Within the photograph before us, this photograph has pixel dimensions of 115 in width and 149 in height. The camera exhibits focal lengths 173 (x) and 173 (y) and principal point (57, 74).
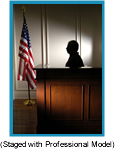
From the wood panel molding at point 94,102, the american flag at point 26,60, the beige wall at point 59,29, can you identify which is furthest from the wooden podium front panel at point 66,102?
the beige wall at point 59,29

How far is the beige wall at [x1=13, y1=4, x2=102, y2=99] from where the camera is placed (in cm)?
574

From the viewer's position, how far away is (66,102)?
3.17 m

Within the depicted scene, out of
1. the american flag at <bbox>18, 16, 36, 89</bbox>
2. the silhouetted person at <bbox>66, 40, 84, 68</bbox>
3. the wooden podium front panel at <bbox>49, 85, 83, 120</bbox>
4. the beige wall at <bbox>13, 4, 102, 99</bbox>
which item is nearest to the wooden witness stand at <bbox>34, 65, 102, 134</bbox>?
the wooden podium front panel at <bbox>49, 85, 83, 120</bbox>

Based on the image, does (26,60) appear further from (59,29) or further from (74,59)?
(74,59)

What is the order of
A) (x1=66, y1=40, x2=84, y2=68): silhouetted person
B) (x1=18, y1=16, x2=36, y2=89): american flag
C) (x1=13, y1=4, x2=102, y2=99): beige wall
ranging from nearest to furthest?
(x1=66, y1=40, x2=84, y2=68): silhouetted person, (x1=18, y1=16, x2=36, y2=89): american flag, (x1=13, y1=4, x2=102, y2=99): beige wall

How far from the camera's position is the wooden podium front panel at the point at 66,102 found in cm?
314

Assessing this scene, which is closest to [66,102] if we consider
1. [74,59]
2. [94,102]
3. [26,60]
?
[94,102]

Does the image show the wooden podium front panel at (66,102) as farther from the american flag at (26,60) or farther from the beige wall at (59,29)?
the beige wall at (59,29)

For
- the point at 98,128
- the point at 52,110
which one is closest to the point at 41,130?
the point at 52,110

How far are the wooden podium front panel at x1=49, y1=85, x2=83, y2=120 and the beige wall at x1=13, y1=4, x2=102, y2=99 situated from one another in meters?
2.87

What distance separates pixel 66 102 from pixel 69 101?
6cm

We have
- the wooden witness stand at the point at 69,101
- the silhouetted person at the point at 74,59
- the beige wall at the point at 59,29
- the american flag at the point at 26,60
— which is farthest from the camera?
the beige wall at the point at 59,29

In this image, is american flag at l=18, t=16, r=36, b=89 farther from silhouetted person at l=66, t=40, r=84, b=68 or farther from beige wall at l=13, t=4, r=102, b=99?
silhouetted person at l=66, t=40, r=84, b=68

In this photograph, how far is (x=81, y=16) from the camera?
5734mm
